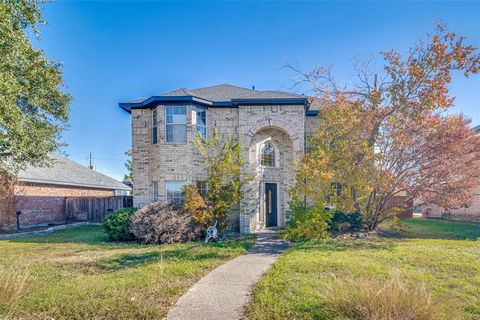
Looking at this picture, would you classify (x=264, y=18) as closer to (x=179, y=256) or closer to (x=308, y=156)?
(x=308, y=156)

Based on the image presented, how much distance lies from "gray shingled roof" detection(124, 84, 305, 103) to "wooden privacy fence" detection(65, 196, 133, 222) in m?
8.19

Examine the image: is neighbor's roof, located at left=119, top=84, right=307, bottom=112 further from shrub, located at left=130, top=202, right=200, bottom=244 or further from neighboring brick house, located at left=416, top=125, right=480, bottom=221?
neighboring brick house, located at left=416, top=125, right=480, bottom=221

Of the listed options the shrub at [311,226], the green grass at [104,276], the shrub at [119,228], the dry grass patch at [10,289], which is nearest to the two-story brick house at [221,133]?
the shrub at [119,228]

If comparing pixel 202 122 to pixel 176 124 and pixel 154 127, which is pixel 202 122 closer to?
pixel 176 124

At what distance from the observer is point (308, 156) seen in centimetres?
1020

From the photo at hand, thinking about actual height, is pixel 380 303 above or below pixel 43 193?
below

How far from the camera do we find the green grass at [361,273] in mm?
4156

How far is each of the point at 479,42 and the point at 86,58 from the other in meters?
15.3

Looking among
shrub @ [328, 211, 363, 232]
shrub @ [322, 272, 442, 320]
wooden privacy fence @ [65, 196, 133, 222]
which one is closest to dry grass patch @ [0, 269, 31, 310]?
shrub @ [322, 272, 442, 320]

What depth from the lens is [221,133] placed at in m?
13.4

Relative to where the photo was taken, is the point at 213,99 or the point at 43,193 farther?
the point at 43,193

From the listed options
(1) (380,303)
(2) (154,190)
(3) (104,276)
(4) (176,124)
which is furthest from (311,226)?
(2) (154,190)

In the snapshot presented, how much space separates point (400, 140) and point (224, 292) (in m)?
8.02

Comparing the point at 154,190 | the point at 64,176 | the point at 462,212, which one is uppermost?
the point at 64,176
